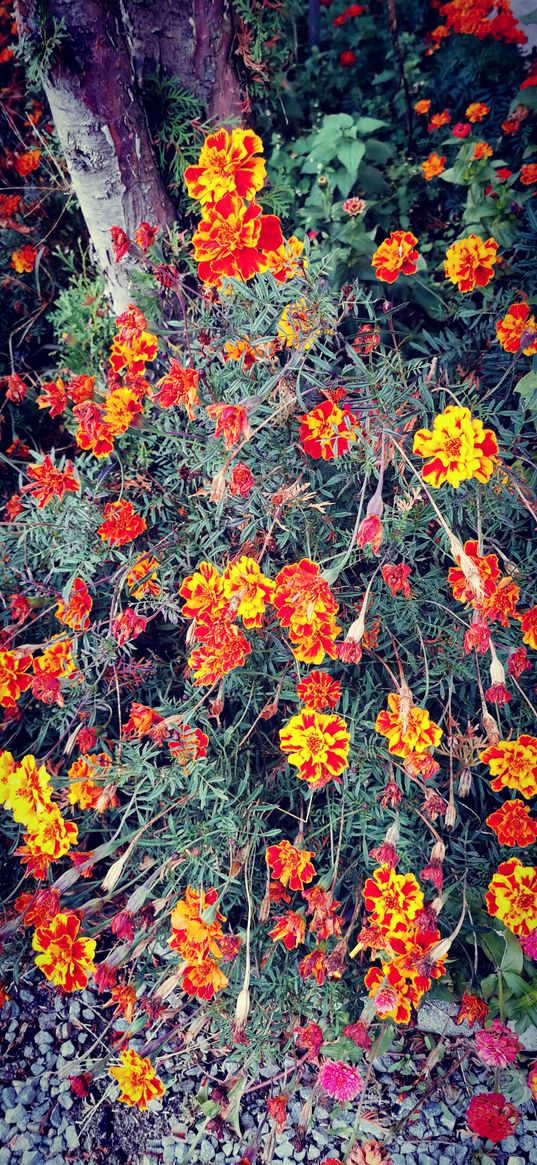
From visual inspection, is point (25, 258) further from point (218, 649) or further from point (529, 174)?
point (218, 649)

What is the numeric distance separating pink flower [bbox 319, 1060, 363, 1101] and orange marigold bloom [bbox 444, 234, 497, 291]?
5.83ft

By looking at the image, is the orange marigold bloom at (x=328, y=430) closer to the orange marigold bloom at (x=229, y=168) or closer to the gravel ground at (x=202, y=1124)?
the orange marigold bloom at (x=229, y=168)

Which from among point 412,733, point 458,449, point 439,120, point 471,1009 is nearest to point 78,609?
point 412,733

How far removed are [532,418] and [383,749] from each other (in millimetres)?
841

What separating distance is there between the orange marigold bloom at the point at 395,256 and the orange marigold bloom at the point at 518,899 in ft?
4.42

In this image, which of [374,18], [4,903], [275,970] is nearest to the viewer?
[275,970]

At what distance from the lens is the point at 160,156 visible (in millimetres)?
2299

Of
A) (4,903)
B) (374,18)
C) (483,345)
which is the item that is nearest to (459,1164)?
(4,903)

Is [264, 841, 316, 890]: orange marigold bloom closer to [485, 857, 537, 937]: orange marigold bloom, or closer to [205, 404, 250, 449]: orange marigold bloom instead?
[485, 857, 537, 937]: orange marigold bloom

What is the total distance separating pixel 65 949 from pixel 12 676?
23.2 inches

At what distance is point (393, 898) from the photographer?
1.47 meters

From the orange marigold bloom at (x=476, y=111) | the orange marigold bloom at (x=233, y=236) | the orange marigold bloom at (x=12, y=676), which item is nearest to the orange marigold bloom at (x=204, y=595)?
the orange marigold bloom at (x=12, y=676)

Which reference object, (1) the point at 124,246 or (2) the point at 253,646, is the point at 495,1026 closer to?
(2) the point at 253,646

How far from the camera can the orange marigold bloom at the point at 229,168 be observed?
4.75ft
